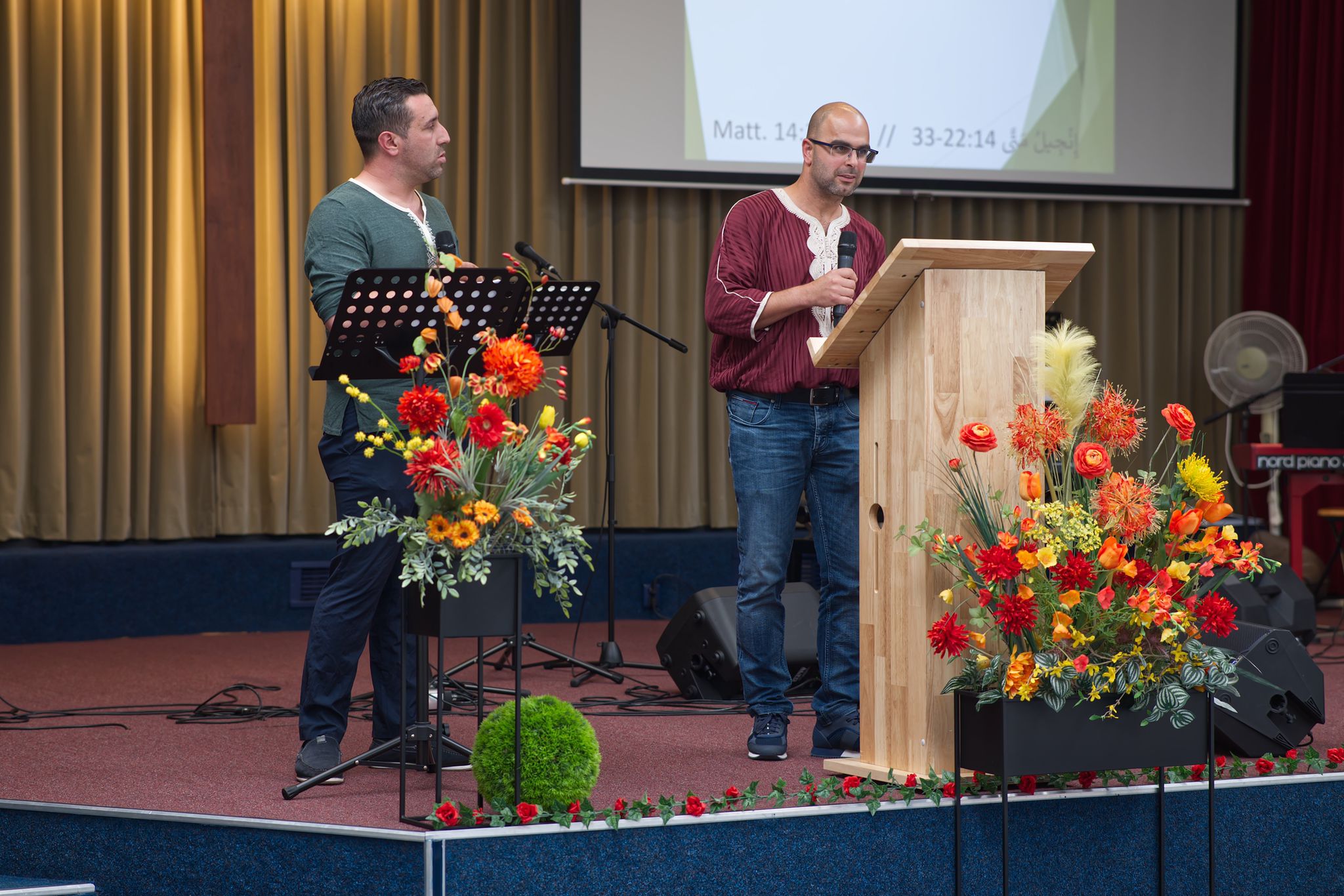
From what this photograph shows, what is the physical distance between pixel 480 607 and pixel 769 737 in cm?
96

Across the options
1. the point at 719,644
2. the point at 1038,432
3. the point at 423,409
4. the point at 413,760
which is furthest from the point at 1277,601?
the point at 423,409

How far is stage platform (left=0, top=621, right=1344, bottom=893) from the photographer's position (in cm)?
250

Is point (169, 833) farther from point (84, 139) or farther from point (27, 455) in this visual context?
point (84, 139)

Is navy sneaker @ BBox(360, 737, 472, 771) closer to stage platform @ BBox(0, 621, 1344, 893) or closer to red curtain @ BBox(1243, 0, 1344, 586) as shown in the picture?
stage platform @ BBox(0, 621, 1344, 893)

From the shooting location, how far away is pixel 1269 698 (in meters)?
3.31

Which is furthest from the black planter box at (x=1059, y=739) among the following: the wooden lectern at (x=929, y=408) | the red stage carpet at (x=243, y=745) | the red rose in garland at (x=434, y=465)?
the red rose in garland at (x=434, y=465)

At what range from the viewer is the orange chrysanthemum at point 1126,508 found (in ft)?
8.20

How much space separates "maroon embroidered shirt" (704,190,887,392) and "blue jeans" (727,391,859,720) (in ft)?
0.22

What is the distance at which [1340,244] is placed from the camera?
6.61 meters

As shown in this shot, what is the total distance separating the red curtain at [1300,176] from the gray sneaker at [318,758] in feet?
16.9

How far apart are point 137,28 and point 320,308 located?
3.09 m

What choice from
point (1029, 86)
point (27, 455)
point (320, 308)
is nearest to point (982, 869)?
point (320, 308)

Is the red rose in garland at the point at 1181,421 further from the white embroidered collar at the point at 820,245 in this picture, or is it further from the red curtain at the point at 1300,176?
the red curtain at the point at 1300,176

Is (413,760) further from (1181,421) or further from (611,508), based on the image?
(1181,421)
